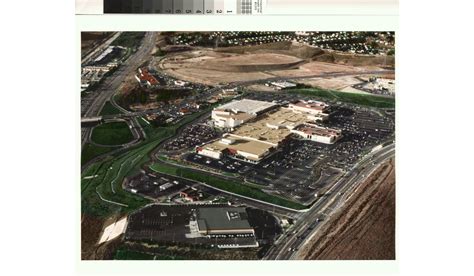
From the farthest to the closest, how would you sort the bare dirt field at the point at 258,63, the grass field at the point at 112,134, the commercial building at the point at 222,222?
the bare dirt field at the point at 258,63 < the grass field at the point at 112,134 < the commercial building at the point at 222,222

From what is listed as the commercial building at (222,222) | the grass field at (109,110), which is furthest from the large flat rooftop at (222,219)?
the grass field at (109,110)

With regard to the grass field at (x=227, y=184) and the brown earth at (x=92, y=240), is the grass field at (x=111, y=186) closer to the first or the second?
the brown earth at (x=92, y=240)

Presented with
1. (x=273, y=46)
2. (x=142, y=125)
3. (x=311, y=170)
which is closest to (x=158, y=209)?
(x=142, y=125)

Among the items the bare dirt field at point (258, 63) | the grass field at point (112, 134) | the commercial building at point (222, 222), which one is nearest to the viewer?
the commercial building at point (222, 222)

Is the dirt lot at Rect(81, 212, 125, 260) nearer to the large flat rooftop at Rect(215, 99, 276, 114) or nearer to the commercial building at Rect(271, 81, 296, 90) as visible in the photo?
the large flat rooftop at Rect(215, 99, 276, 114)

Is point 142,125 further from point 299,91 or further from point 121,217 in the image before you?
point 299,91

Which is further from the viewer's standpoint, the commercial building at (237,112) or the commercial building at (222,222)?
the commercial building at (237,112)

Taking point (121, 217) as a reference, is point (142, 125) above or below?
above
